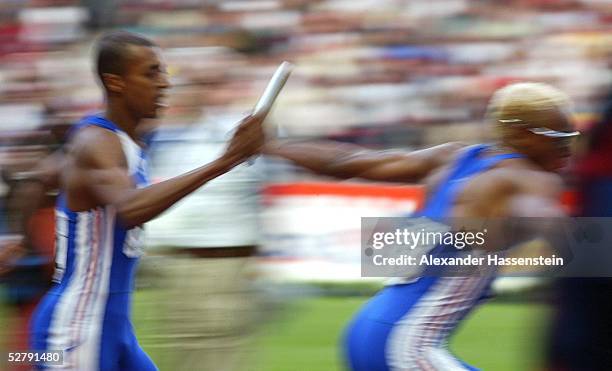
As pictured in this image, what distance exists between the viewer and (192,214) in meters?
5.39

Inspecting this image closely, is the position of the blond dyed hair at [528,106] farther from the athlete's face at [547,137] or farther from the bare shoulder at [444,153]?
the bare shoulder at [444,153]

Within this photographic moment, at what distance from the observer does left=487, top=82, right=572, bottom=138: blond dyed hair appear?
12.8ft

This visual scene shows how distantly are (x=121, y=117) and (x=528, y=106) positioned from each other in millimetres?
1340

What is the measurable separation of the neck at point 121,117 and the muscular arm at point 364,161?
46 centimetres

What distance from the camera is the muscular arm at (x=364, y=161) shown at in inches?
166

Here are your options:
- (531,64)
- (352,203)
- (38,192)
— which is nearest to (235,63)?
(352,203)

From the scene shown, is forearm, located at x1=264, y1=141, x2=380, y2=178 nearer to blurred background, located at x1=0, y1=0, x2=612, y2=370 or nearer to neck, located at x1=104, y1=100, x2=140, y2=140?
neck, located at x1=104, y1=100, x2=140, y2=140

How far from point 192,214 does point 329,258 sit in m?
3.62

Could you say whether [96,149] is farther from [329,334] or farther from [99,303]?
[329,334]

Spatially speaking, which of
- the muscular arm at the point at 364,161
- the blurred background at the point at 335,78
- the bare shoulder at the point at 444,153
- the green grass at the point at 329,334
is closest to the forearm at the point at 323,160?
the muscular arm at the point at 364,161

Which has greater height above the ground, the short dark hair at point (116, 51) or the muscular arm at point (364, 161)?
the short dark hair at point (116, 51)

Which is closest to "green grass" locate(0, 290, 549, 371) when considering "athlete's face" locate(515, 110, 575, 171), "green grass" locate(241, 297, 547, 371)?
"green grass" locate(241, 297, 547, 371)

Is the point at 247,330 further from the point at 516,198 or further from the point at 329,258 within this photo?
the point at 329,258

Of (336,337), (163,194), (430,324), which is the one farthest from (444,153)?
(336,337)
